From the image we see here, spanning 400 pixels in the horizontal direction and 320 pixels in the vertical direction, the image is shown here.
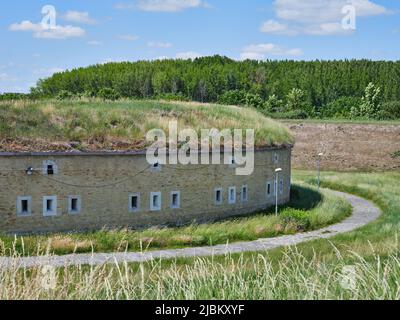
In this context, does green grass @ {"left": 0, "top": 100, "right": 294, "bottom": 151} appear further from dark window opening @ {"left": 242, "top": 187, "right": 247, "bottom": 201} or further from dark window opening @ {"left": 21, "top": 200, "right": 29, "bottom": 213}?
dark window opening @ {"left": 242, "top": 187, "right": 247, "bottom": 201}

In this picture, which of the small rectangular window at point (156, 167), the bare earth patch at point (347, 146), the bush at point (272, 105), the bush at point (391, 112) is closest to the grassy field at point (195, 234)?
the small rectangular window at point (156, 167)

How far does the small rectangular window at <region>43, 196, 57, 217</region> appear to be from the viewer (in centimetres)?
2193

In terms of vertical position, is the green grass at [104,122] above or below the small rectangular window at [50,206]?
above

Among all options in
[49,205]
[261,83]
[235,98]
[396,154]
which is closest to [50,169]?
[49,205]

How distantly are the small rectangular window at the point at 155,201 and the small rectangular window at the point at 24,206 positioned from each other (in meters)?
4.93

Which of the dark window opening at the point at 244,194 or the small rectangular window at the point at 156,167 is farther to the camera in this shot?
the dark window opening at the point at 244,194

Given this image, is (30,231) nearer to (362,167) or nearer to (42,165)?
(42,165)

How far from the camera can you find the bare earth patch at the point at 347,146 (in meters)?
52.9

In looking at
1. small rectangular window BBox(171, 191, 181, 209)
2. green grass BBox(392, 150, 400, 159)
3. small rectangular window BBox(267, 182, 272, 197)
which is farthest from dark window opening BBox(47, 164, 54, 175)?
green grass BBox(392, 150, 400, 159)

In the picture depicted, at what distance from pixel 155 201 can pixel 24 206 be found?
5305mm

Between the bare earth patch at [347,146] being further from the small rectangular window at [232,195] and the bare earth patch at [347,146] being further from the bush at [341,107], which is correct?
the bush at [341,107]

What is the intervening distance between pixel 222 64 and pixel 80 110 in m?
113

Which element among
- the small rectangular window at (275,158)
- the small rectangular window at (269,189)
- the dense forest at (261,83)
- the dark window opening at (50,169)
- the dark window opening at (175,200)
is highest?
the dense forest at (261,83)

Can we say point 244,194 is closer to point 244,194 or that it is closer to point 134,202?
point 244,194
